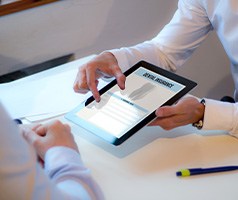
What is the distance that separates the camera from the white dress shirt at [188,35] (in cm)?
116

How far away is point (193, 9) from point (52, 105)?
0.51m

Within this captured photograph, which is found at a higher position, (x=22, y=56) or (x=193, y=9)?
(x=193, y=9)

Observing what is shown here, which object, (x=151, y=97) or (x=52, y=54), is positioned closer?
(x=151, y=97)

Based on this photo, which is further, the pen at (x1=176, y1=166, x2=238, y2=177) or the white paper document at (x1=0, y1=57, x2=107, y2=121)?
the white paper document at (x1=0, y1=57, x2=107, y2=121)

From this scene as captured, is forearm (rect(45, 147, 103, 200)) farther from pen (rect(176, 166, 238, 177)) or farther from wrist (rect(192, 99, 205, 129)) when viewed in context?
wrist (rect(192, 99, 205, 129))

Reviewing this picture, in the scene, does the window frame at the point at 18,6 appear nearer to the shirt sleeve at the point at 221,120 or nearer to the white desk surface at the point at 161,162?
the white desk surface at the point at 161,162

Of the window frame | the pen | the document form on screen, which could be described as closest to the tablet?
the document form on screen

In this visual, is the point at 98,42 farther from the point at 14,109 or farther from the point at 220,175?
the point at 220,175

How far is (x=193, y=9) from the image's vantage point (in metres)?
1.25

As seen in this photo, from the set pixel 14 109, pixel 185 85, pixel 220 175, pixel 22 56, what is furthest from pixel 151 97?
pixel 22 56

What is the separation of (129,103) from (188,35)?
0.43m

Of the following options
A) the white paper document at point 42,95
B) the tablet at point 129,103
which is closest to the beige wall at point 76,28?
the white paper document at point 42,95

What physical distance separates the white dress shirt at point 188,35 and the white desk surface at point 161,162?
28 centimetres

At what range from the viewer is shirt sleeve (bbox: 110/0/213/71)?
1240 millimetres
